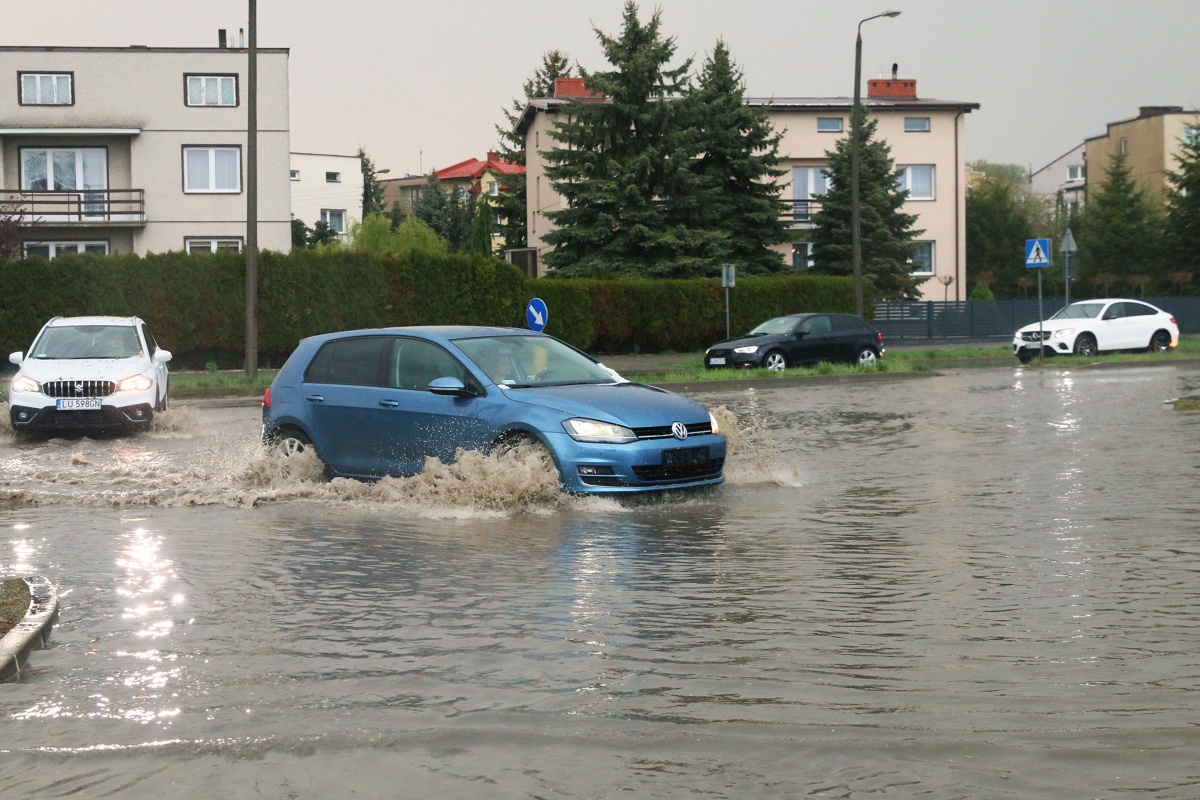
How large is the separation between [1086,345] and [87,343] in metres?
25.6

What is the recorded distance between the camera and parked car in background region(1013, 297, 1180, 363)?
36.4 metres

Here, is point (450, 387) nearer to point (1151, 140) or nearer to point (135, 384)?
point (135, 384)

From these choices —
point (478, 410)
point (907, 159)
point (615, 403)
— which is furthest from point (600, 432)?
point (907, 159)

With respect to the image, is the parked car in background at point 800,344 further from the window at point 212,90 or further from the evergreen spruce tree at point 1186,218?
the evergreen spruce tree at point 1186,218

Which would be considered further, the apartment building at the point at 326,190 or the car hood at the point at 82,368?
the apartment building at the point at 326,190

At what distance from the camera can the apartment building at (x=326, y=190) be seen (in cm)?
10444

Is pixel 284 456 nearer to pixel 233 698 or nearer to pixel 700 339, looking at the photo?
pixel 233 698

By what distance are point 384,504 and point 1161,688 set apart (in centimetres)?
706

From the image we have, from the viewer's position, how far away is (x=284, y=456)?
1261cm

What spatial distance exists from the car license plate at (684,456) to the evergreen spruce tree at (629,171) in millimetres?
33846

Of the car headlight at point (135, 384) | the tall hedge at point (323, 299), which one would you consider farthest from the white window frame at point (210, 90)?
the car headlight at point (135, 384)

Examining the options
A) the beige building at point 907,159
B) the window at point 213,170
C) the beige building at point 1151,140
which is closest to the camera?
the window at point 213,170

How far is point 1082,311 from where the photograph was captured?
37.6 m

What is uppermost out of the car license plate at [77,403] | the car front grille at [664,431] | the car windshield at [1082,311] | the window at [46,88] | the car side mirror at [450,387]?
the window at [46,88]
